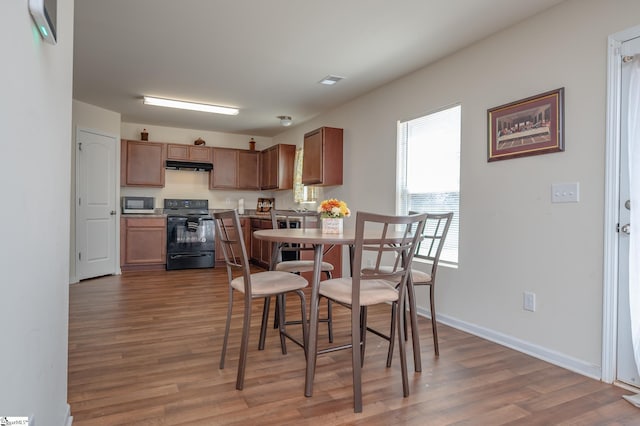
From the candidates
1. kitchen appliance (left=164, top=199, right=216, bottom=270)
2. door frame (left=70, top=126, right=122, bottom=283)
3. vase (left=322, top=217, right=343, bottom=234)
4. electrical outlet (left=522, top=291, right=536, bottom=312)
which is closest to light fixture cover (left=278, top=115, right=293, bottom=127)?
kitchen appliance (left=164, top=199, right=216, bottom=270)

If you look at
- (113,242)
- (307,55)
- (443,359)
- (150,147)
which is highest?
(307,55)

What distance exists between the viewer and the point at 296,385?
6.82 feet

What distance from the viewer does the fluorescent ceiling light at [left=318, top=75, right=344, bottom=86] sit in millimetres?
3910

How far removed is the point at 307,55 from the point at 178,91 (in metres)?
1.92

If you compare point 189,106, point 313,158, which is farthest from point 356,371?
point 189,106

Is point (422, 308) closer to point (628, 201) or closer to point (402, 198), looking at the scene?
point (402, 198)

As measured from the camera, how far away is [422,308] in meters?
3.62

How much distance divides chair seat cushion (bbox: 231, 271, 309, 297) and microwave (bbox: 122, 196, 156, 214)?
4373 millimetres

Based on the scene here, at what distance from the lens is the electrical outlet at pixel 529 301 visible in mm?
2609

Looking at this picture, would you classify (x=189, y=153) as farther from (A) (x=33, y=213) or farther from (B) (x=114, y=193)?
(A) (x=33, y=213)

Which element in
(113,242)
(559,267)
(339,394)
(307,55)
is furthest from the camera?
(113,242)

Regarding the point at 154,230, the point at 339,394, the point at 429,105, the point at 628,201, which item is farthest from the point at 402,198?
the point at 154,230

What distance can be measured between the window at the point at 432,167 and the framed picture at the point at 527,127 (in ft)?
1.49

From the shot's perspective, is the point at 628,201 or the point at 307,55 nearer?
the point at 628,201
